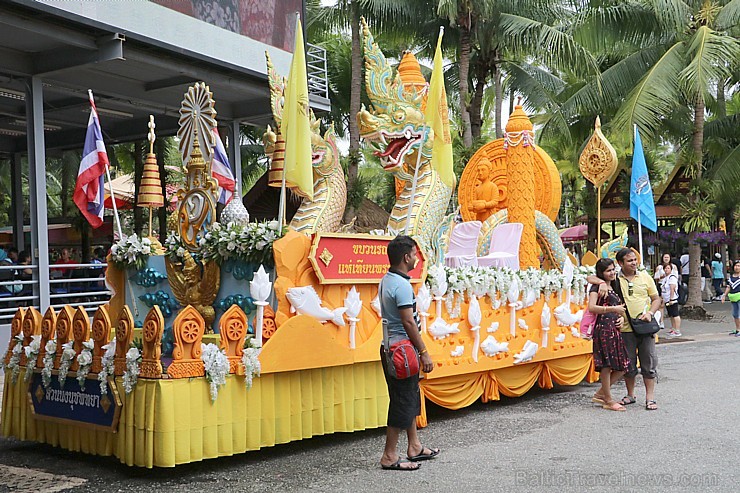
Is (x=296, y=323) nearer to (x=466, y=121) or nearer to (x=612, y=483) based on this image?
(x=612, y=483)

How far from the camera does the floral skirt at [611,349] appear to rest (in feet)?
26.1

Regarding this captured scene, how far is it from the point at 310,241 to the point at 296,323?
29.5 inches

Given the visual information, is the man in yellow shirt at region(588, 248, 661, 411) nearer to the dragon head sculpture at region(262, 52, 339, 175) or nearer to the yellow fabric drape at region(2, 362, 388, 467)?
the yellow fabric drape at region(2, 362, 388, 467)

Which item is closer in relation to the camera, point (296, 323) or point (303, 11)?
point (296, 323)

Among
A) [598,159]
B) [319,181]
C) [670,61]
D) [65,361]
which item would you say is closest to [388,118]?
[319,181]

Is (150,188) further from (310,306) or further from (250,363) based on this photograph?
(250,363)

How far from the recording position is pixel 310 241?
6.64 m

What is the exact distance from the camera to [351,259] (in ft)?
22.8

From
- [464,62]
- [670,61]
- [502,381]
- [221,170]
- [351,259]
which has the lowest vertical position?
[502,381]

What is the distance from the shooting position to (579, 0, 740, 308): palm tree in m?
18.6

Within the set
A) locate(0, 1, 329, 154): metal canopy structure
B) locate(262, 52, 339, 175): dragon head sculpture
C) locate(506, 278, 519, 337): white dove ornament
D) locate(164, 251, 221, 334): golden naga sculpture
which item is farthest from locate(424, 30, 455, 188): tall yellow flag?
locate(0, 1, 329, 154): metal canopy structure

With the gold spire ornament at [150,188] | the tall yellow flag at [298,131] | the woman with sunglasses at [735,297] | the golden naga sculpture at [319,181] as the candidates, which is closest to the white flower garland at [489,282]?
the golden naga sculpture at [319,181]

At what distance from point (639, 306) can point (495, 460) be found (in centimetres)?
285

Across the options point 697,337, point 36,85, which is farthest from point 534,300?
→ point 36,85
